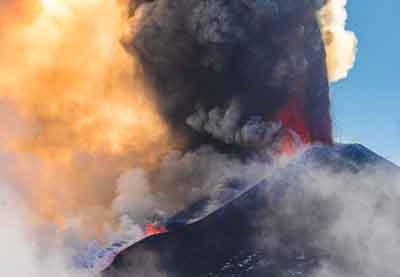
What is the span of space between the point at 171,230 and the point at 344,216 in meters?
18.5

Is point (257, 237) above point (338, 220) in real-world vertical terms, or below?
below

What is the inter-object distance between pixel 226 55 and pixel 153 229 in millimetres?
13185

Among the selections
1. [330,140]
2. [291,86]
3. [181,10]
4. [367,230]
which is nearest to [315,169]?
[330,140]

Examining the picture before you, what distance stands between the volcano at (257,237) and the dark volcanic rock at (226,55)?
7382mm

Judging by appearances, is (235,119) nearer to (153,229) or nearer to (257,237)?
(153,229)

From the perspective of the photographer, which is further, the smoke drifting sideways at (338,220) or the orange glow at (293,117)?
the smoke drifting sideways at (338,220)

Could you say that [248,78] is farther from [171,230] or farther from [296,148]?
[171,230]

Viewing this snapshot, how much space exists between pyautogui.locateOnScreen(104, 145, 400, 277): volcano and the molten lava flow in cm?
84

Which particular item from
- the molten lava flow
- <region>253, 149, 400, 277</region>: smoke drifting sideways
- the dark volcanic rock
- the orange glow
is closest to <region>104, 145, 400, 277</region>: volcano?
<region>253, 149, 400, 277</region>: smoke drifting sideways

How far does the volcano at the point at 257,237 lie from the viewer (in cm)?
4197

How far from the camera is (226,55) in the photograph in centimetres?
3888

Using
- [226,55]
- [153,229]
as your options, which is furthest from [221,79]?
[153,229]

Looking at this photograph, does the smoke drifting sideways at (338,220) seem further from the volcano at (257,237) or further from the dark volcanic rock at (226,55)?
the dark volcanic rock at (226,55)

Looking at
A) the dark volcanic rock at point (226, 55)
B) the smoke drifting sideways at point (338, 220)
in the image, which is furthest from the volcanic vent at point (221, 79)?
the smoke drifting sideways at point (338, 220)
